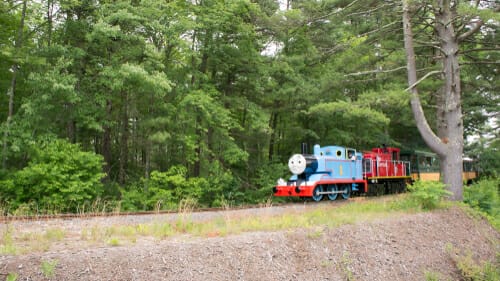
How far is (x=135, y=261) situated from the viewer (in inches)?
239

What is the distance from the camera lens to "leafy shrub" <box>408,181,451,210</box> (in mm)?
12711

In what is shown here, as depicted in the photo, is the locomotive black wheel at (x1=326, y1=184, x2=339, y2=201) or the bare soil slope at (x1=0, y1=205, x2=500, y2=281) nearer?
the bare soil slope at (x1=0, y1=205, x2=500, y2=281)

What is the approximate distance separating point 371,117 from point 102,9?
10735 millimetres

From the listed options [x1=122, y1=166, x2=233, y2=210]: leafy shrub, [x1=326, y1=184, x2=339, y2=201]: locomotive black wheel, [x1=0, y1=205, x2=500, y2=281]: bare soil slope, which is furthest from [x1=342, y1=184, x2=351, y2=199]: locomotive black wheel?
[x1=0, y1=205, x2=500, y2=281]: bare soil slope

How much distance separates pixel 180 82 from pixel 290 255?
11.6 meters

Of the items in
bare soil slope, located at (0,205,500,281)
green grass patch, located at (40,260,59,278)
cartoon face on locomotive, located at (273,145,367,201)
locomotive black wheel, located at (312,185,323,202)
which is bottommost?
bare soil slope, located at (0,205,500,281)

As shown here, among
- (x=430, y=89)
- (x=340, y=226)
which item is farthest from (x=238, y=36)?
(x=340, y=226)

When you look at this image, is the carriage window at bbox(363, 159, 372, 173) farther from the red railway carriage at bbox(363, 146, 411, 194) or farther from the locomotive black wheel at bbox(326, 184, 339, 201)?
the locomotive black wheel at bbox(326, 184, 339, 201)

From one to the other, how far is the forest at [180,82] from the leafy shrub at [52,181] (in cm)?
5

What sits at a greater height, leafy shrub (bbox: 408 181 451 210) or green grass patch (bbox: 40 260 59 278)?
leafy shrub (bbox: 408 181 451 210)

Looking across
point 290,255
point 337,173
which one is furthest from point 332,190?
point 290,255

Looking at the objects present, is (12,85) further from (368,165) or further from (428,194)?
(368,165)

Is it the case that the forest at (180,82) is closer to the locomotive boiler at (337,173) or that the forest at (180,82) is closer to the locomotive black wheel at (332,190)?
the locomotive boiler at (337,173)

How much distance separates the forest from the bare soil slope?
441cm
